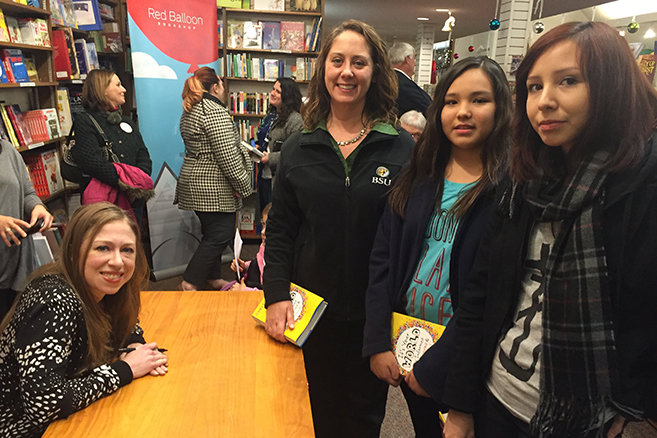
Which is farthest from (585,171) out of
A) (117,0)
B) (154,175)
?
(117,0)

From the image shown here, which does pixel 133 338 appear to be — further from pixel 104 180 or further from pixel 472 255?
pixel 104 180

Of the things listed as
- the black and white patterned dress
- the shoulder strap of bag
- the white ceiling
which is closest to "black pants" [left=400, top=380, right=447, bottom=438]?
the black and white patterned dress

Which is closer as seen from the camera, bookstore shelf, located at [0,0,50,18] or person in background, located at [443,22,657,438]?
person in background, located at [443,22,657,438]

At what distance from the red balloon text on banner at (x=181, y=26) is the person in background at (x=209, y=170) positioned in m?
0.44

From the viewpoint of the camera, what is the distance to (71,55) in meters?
3.53

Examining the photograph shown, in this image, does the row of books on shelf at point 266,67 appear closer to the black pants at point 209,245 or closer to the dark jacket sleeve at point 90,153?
the black pants at point 209,245

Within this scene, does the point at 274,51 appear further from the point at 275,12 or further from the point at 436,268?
the point at 436,268

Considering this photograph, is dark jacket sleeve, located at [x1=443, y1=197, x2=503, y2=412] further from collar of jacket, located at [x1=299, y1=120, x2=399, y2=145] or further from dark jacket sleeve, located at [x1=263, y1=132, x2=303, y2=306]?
dark jacket sleeve, located at [x1=263, y1=132, x2=303, y2=306]

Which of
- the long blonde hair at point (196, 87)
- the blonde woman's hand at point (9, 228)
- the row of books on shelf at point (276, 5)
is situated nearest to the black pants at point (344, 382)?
the blonde woman's hand at point (9, 228)

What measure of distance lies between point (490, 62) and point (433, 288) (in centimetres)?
59

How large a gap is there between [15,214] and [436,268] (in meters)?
1.91

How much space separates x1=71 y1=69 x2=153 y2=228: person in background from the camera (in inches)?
107

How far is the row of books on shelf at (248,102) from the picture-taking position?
4551mm

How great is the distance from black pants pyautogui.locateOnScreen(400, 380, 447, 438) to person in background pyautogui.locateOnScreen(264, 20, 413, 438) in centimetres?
21
